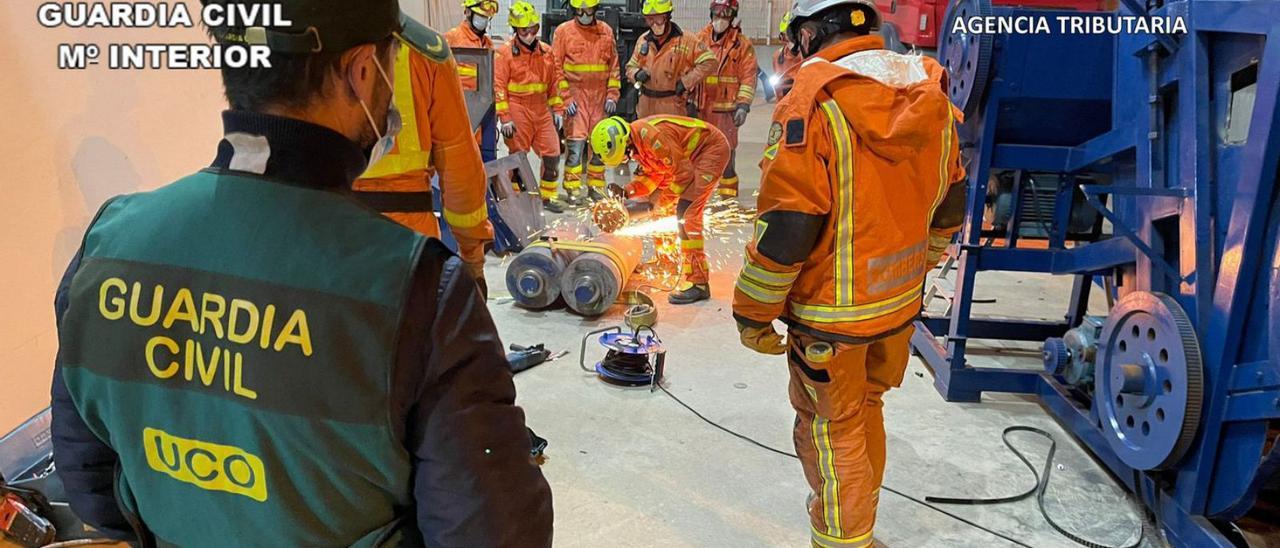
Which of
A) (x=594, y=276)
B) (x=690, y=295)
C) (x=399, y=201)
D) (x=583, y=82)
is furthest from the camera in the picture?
(x=583, y=82)

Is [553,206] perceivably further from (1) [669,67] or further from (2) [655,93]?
(1) [669,67]

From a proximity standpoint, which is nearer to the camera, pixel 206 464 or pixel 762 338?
pixel 206 464

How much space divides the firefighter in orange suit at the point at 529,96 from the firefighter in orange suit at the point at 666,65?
924 millimetres

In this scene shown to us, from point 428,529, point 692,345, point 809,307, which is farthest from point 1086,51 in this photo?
point 428,529

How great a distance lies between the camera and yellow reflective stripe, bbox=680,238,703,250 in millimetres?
5523

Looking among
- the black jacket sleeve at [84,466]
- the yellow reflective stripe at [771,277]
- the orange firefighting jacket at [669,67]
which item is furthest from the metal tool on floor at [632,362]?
the orange firefighting jacket at [669,67]

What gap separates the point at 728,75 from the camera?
8.27 m

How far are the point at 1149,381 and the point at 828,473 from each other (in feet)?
4.29

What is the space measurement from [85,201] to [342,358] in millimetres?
2582

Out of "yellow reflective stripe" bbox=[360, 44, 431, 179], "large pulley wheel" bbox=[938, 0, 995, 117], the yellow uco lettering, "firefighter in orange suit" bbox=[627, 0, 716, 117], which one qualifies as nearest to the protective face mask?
the yellow uco lettering

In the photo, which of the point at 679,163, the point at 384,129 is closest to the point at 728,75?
the point at 679,163

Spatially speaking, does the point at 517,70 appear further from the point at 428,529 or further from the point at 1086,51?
the point at 428,529

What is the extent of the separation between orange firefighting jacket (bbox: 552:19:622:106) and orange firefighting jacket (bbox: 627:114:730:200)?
129 inches

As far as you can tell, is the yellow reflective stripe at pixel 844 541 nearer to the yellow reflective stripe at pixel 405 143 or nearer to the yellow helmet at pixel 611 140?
the yellow reflective stripe at pixel 405 143
